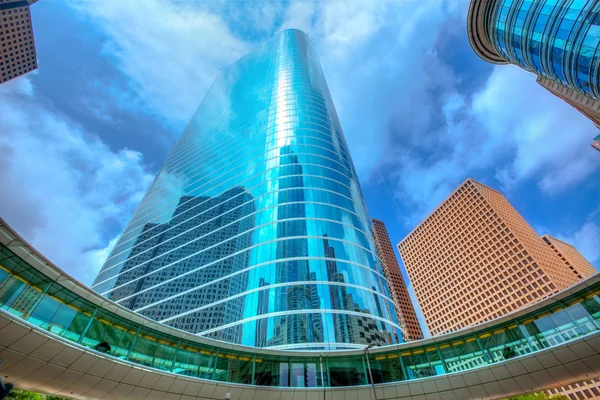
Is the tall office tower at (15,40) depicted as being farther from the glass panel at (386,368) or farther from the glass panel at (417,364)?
the glass panel at (417,364)

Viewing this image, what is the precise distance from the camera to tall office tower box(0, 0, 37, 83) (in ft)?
349

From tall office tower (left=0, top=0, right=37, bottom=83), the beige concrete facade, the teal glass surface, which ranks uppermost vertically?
tall office tower (left=0, top=0, right=37, bottom=83)

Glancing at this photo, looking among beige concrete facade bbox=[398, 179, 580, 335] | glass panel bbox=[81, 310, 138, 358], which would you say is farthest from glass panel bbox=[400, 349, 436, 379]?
beige concrete facade bbox=[398, 179, 580, 335]

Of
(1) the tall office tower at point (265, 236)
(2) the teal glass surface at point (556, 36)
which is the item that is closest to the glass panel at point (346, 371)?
(1) the tall office tower at point (265, 236)

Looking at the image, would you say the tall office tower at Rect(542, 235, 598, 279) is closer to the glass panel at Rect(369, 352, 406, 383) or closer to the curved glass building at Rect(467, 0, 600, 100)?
the curved glass building at Rect(467, 0, 600, 100)

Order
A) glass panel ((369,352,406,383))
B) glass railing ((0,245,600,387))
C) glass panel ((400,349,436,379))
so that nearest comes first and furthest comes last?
glass railing ((0,245,600,387))
glass panel ((400,349,436,379))
glass panel ((369,352,406,383))

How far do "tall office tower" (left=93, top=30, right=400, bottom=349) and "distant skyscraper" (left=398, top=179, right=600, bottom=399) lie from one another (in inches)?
3367

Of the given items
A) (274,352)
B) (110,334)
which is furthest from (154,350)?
(274,352)

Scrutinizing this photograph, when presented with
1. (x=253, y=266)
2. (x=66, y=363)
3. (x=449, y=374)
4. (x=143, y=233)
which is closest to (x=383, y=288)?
(x=253, y=266)

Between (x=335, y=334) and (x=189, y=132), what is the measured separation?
116 metres

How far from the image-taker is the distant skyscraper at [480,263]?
114 meters

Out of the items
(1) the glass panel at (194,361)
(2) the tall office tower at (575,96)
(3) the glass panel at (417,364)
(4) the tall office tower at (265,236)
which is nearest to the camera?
(1) the glass panel at (194,361)

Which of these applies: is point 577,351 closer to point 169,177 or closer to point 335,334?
point 335,334

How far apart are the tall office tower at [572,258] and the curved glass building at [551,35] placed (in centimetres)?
13768
